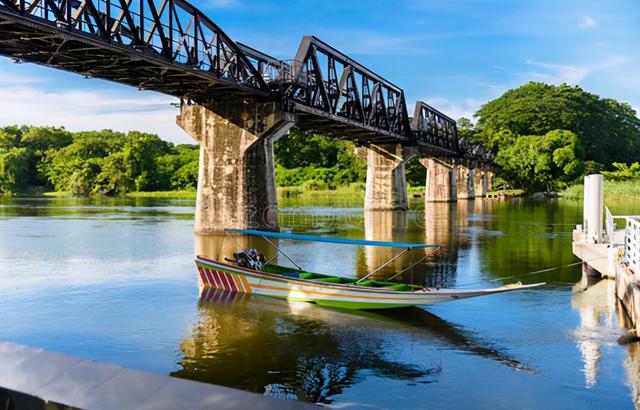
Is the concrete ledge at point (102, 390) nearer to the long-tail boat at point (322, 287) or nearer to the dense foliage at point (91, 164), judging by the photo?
the long-tail boat at point (322, 287)

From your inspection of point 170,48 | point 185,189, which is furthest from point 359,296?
point 185,189

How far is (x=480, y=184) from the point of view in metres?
140

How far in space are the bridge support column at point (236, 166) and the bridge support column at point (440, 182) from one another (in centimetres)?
6673

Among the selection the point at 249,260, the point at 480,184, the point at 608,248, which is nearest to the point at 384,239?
the point at 608,248

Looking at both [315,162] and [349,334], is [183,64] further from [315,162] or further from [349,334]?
[315,162]

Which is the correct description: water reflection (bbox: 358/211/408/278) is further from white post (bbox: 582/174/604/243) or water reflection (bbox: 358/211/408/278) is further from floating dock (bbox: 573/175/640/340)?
white post (bbox: 582/174/604/243)

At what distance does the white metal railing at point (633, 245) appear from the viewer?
1734 cm

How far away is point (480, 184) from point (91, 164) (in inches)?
3875

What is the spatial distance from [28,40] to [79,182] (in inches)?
5090

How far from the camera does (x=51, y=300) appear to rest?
21.2 m

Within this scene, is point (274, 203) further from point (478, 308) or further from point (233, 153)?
point (478, 308)

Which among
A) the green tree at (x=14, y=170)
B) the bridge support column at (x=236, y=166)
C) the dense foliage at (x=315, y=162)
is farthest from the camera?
the green tree at (x=14, y=170)

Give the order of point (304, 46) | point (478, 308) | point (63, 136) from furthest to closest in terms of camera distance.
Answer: point (63, 136) → point (304, 46) → point (478, 308)

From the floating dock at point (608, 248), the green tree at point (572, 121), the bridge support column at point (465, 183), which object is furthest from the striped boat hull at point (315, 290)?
the green tree at point (572, 121)
